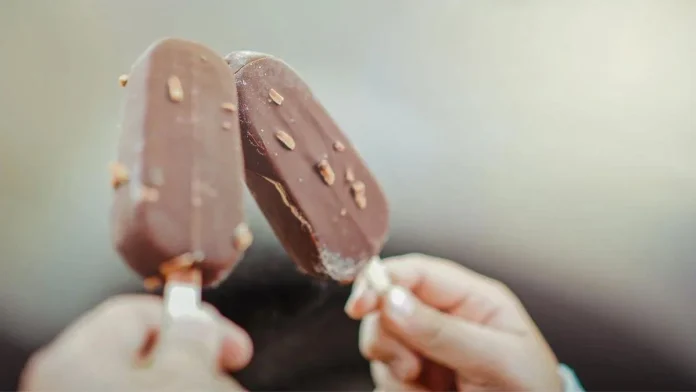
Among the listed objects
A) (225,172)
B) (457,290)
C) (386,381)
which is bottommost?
(386,381)

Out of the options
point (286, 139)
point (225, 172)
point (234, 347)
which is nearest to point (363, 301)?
point (234, 347)

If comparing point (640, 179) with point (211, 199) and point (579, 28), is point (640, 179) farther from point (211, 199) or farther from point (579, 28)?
point (211, 199)

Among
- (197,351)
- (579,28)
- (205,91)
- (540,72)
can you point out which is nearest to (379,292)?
(197,351)

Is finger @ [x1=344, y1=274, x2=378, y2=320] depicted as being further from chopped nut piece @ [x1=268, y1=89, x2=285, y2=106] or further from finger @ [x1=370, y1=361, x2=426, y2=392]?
chopped nut piece @ [x1=268, y1=89, x2=285, y2=106]

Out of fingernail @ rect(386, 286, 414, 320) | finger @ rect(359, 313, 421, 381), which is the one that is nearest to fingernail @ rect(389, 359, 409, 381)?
finger @ rect(359, 313, 421, 381)

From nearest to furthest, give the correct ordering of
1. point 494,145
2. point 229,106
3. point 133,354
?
point 229,106, point 133,354, point 494,145

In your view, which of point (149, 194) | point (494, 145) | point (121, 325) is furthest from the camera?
point (494, 145)

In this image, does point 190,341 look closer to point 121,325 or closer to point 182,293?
point 182,293
